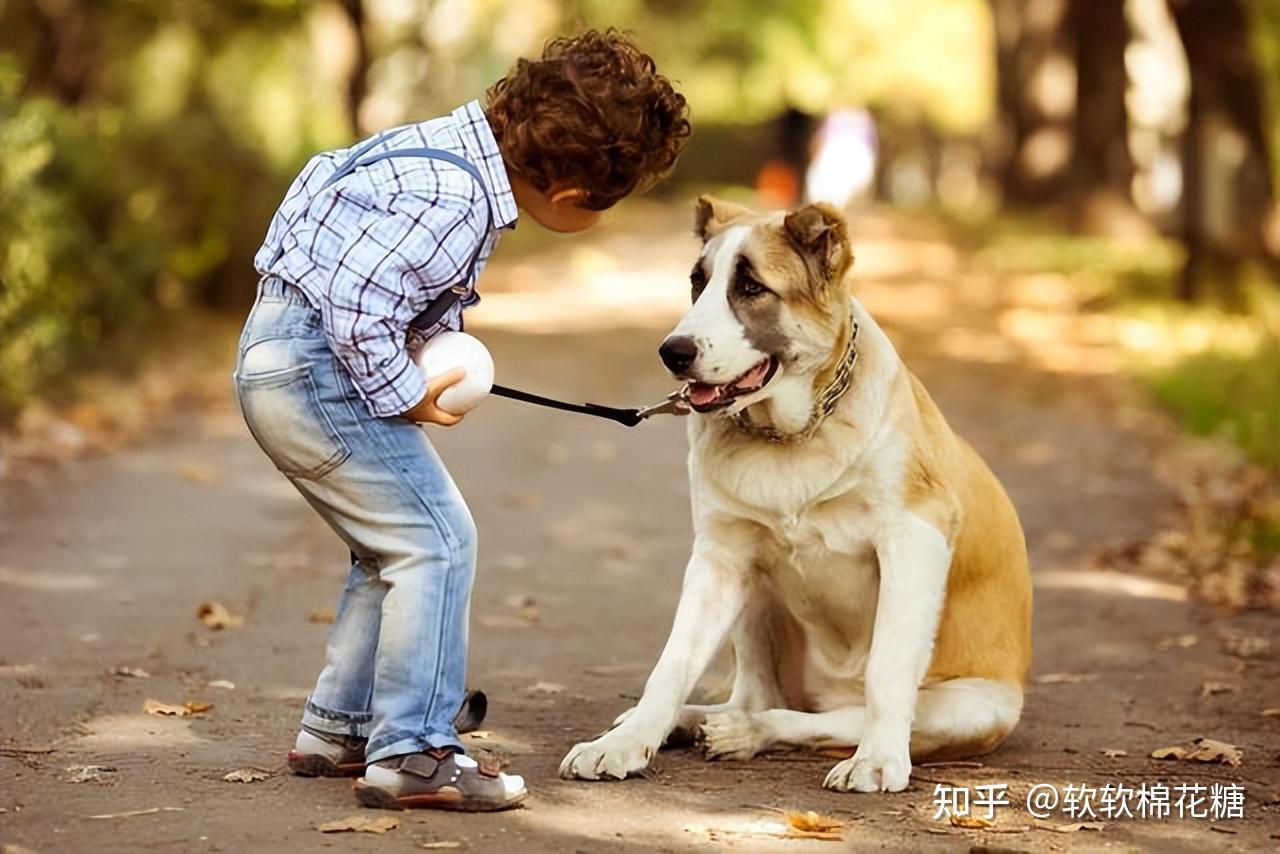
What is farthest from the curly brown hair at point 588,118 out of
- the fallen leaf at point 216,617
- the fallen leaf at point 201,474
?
the fallen leaf at point 201,474

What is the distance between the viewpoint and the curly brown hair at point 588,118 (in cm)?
482

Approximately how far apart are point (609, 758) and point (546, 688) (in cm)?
136

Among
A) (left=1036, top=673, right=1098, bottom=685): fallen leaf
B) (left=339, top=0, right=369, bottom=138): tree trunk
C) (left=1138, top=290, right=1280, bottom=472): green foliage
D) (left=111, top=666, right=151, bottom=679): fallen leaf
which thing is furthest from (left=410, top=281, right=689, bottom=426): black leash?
(left=339, top=0, right=369, bottom=138): tree trunk

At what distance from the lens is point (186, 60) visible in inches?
737

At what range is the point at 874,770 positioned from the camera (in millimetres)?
5195

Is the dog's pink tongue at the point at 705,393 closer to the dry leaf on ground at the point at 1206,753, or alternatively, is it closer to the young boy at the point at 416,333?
the young boy at the point at 416,333

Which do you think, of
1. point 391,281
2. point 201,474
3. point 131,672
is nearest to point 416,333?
point 391,281

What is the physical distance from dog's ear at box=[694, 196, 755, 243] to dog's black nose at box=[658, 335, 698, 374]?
0.47 meters

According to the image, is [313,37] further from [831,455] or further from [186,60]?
[831,455]

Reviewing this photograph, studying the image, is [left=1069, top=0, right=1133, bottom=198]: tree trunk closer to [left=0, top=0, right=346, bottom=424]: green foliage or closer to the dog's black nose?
[left=0, top=0, right=346, bottom=424]: green foliage

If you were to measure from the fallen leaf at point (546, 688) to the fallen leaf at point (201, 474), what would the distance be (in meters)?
4.31

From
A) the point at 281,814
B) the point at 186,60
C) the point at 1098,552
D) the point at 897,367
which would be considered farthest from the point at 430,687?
the point at 186,60

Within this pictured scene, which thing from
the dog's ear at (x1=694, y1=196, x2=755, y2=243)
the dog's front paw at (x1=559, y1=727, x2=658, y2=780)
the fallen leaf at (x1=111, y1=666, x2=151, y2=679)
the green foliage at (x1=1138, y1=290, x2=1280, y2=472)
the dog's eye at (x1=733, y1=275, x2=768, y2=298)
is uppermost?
the green foliage at (x1=1138, y1=290, x2=1280, y2=472)

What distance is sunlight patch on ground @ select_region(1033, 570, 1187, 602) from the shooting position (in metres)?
8.31
